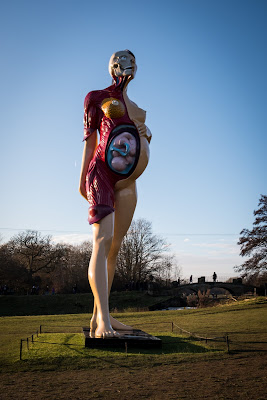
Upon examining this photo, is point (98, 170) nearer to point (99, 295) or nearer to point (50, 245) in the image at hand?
point (99, 295)

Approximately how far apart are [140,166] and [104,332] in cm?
313

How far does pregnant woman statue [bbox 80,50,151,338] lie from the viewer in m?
6.91

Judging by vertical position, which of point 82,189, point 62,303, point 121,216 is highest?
point 82,189

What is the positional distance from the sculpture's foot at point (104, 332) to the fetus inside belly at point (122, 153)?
2.84 metres

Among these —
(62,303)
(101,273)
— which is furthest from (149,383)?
(62,303)

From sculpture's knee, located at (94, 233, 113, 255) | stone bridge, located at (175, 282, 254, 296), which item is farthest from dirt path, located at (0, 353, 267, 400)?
stone bridge, located at (175, 282, 254, 296)

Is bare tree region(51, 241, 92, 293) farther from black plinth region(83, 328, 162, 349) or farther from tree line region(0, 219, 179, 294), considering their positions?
black plinth region(83, 328, 162, 349)

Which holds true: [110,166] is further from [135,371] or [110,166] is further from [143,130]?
[135,371]

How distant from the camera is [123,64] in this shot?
7.61 m

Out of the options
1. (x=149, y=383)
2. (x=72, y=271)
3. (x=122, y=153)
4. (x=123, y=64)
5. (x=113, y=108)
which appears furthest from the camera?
(x=72, y=271)

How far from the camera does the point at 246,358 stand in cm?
597

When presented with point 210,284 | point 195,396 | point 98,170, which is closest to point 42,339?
point 98,170

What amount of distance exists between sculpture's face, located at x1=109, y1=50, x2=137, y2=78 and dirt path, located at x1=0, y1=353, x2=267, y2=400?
5.44 meters

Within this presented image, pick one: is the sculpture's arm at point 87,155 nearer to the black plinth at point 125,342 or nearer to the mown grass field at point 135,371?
the black plinth at point 125,342
